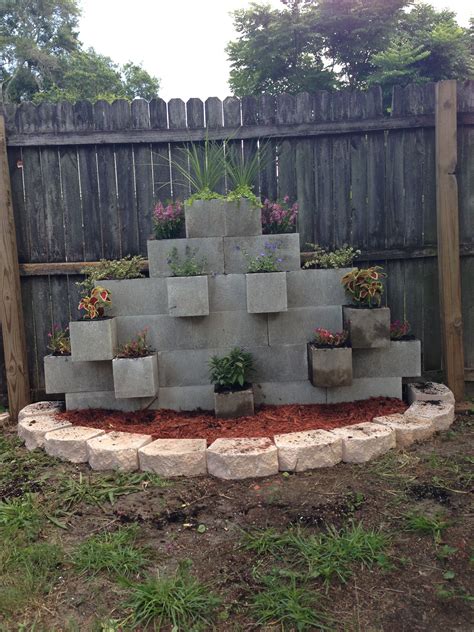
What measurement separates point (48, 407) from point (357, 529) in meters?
2.80

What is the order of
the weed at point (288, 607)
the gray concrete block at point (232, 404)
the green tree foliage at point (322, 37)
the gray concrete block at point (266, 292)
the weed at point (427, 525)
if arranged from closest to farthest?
the weed at point (288, 607), the weed at point (427, 525), the gray concrete block at point (232, 404), the gray concrete block at point (266, 292), the green tree foliage at point (322, 37)

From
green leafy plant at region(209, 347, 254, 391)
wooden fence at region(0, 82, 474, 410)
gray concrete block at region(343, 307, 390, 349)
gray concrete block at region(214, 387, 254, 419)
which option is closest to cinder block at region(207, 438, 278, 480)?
gray concrete block at region(214, 387, 254, 419)

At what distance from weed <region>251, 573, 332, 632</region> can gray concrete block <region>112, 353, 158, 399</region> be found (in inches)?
77.6

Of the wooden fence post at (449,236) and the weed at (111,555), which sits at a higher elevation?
the wooden fence post at (449,236)

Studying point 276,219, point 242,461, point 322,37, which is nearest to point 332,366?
point 242,461

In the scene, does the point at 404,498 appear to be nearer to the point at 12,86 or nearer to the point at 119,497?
the point at 119,497

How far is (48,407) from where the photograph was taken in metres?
4.25

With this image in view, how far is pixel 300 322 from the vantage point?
4059mm

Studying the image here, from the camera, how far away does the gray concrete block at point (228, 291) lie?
13.1 feet

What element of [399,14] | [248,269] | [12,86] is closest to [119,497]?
[248,269]

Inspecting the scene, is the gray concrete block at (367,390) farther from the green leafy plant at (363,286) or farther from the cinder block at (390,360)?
the green leafy plant at (363,286)

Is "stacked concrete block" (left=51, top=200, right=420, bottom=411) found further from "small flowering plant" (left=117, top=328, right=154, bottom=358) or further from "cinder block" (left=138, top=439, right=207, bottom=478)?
"cinder block" (left=138, top=439, right=207, bottom=478)

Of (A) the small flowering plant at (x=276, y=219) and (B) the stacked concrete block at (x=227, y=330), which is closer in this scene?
(B) the stacked concrete block at (x=227, y=330)

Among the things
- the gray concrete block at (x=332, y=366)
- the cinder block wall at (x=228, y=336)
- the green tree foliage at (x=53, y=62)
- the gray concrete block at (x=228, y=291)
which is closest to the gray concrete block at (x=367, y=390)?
the cinder block wall at (x=228, y=336)
